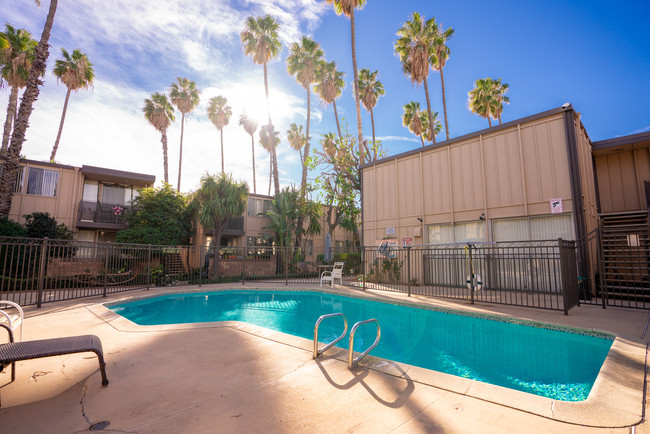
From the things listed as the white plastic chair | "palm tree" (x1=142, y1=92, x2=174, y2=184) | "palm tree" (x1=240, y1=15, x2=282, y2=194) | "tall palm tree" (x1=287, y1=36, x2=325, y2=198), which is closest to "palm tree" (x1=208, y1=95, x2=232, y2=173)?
"palm tree" (x1=142, y1=92, x2=174, y2=184)

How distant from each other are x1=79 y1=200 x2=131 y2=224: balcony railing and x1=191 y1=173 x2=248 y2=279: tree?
428 cm

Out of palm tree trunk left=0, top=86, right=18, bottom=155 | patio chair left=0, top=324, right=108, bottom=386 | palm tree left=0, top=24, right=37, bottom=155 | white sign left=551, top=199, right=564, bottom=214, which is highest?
palm tree left=0, top=24, right=37, bottom=155

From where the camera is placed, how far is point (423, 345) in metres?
5.57

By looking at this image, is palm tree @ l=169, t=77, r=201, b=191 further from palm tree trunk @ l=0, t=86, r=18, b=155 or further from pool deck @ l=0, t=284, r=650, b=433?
pool deck @ l=0, t=284, r=650, b=433

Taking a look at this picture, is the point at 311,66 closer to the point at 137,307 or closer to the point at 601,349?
the point at 137,307

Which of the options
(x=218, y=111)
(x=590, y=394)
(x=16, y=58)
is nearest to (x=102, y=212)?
(x=16, y=58)

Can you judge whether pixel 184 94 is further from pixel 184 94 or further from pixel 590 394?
pixel 590 394

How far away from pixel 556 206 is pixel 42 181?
2399 centimetres

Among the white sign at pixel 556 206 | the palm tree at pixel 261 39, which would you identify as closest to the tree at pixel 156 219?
the palm tree at pixel 261 39

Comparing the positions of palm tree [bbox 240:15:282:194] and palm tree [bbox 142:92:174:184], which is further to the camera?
palm tree [bbox 142:92:174:184]

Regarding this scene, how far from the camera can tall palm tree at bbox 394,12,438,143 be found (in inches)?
735

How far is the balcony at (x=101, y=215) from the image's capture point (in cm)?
1702

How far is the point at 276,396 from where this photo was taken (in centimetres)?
263

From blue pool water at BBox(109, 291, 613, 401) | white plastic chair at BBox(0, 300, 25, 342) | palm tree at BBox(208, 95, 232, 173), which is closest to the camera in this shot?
white plastic chair at BBox(0, 300, 25, 342)
